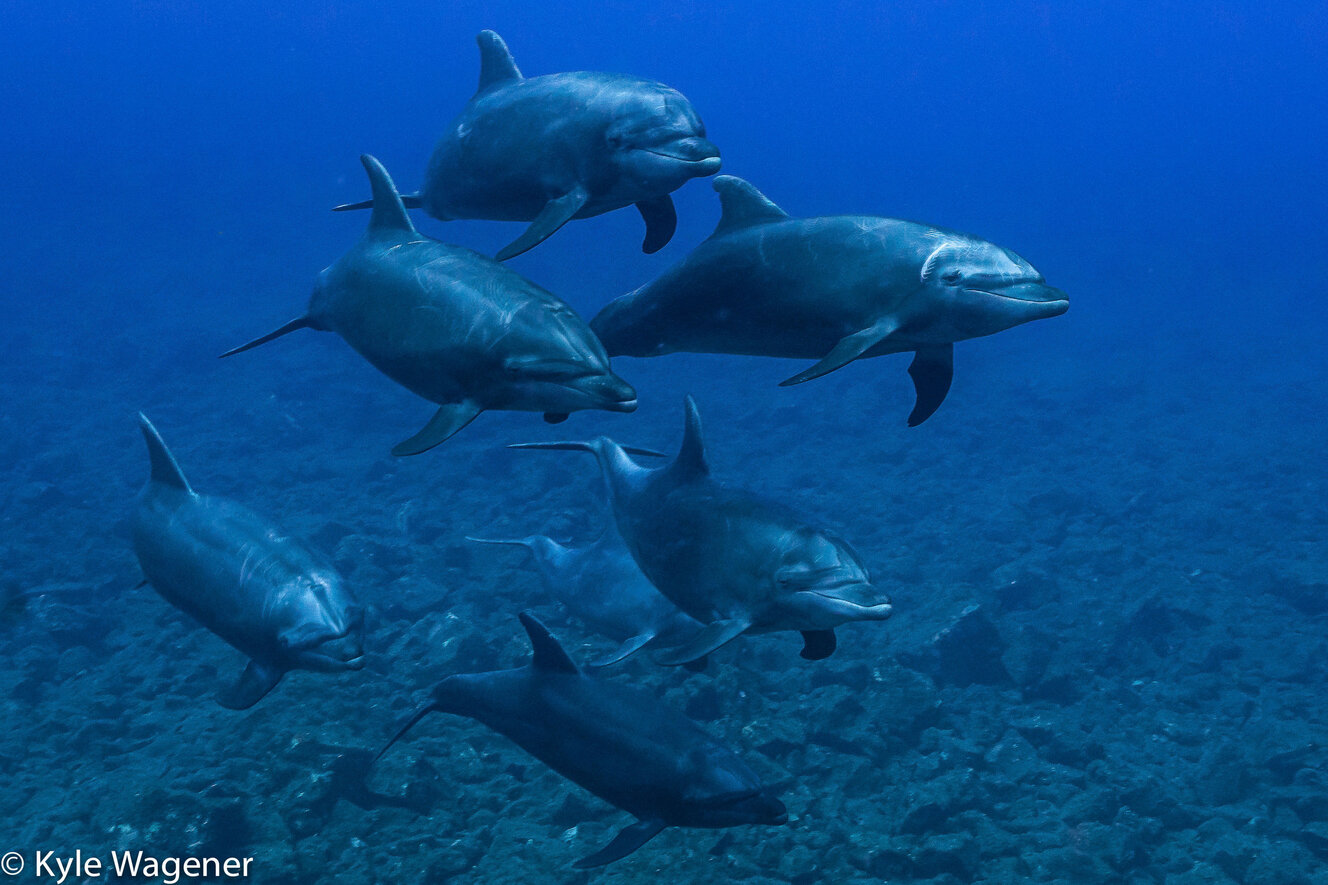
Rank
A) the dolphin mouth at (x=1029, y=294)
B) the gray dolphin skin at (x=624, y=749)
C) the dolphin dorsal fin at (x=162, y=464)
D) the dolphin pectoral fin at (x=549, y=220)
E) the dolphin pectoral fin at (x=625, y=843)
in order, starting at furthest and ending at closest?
the dolphin dorsal fin at (x=162, y=464)
the dolphin pectoral fin at (x=625, y=843)
the gray dolphin skin at (x=624, y=749)
the dolphin pectoral fin at (x=549, y=220)
the dolphin mouth at (x=1029, y=294)

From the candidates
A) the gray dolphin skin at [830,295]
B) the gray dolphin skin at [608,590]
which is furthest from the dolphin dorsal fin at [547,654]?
the gray dolphin skin at [830,295]

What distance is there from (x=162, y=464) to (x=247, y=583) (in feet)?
3.98

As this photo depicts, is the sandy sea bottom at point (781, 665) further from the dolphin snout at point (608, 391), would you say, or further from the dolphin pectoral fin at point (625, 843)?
the dolphin snout at point (608, 391)

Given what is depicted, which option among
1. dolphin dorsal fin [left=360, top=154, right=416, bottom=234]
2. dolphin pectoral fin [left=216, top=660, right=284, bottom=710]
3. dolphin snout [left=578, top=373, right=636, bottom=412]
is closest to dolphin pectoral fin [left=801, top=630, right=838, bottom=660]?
dolphin snout [left=578, top=373, right=636, bottom=412]

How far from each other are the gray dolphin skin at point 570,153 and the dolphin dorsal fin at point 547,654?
6.97 feet

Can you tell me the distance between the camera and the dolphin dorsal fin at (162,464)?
531 cm

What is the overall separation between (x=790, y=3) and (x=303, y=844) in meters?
211

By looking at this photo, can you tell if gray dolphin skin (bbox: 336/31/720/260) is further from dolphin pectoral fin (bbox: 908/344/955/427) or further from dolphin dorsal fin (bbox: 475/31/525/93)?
dolphin pectoral fin (bbox: 908/344/955/427)

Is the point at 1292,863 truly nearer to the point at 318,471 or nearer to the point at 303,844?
the point at 303,844

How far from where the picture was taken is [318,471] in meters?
13.6

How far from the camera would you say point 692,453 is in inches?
169

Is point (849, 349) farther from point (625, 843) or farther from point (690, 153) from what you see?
point (625, 843)

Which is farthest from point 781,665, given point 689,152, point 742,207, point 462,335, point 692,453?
point 462,335

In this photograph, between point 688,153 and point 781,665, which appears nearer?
point 688,153
